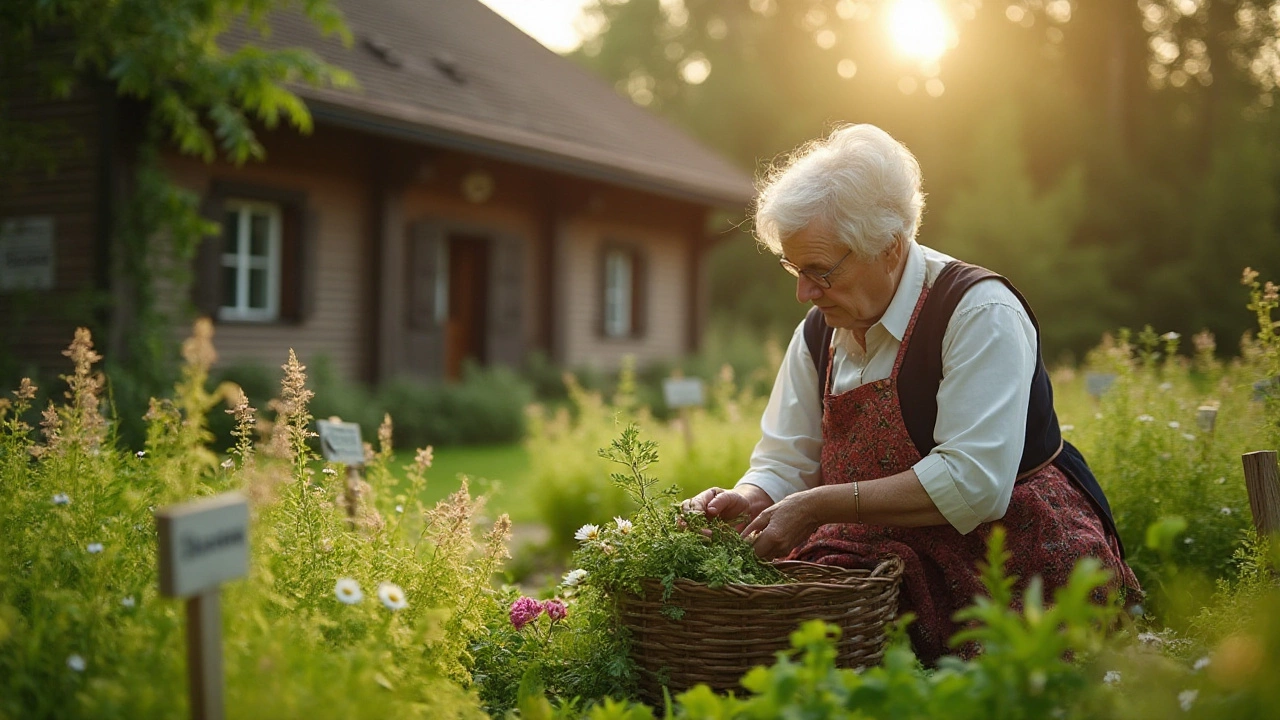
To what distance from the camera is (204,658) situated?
61.0 inches

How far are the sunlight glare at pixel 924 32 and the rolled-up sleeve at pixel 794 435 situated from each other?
25.0 m

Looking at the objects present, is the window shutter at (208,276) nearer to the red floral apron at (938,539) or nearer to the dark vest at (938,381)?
the red floral apron at (938,539)

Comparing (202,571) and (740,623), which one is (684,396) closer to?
(740,623)

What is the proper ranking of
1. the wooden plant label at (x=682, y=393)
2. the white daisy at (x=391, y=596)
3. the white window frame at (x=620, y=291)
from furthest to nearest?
the white window frame at (x=620, y=291), the wooden plant label at (x=682, y=393), the white daisy at (x=391, y=596)

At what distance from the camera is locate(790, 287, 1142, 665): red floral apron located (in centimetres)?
249

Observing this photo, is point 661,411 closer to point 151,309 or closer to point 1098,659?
point 151,309

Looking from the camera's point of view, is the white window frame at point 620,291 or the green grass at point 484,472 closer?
the green grass at point 484,472

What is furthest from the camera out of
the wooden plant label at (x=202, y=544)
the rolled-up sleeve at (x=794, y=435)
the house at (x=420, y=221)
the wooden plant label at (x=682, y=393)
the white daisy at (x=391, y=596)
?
the house at (x=420, y=221)

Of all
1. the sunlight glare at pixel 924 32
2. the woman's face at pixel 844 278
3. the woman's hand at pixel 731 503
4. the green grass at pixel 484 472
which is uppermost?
the sunlight glare at pixel 924 32

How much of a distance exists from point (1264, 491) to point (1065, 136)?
24304 millimetres

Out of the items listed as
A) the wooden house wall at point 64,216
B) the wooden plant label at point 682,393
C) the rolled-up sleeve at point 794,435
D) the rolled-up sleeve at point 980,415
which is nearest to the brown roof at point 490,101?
the wooden house wall at point 64,216

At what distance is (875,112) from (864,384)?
81.4ft

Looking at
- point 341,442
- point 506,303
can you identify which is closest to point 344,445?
point 341,442

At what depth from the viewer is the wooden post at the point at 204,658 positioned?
1543 millimetres
